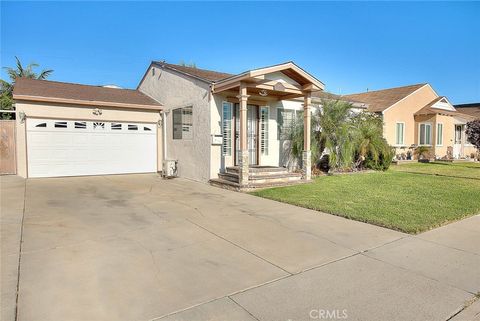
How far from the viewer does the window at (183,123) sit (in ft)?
41.3

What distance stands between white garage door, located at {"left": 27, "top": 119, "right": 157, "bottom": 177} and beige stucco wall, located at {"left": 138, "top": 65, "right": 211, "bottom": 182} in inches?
52.4

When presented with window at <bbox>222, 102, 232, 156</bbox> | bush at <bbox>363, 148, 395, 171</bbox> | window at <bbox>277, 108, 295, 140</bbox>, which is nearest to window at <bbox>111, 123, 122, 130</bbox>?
window at <bbox>222, 102, 232, 156</bbox>

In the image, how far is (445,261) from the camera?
430cm

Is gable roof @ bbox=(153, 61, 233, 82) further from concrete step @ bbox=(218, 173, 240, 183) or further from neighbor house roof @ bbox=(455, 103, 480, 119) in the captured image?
neighbor house roof @ bbox=(455, 103, 480, 119)

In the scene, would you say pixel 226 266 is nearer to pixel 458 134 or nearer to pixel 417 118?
pixel 417 118

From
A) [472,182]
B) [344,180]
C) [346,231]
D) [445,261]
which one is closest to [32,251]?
[346,231]

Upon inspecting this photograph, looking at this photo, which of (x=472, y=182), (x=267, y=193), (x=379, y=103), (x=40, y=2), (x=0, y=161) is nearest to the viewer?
(x=267, y=193)

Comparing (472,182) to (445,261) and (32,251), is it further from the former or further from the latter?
(32,251)

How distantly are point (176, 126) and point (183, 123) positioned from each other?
694 millimetres

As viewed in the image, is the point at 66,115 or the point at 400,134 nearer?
the point at 66,115

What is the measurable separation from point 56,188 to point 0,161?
4881 millimetres

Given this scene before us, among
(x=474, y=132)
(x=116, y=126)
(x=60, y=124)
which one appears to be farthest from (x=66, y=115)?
(x=474, y=132)

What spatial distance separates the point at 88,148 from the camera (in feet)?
43.1

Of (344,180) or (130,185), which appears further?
(344,180)
